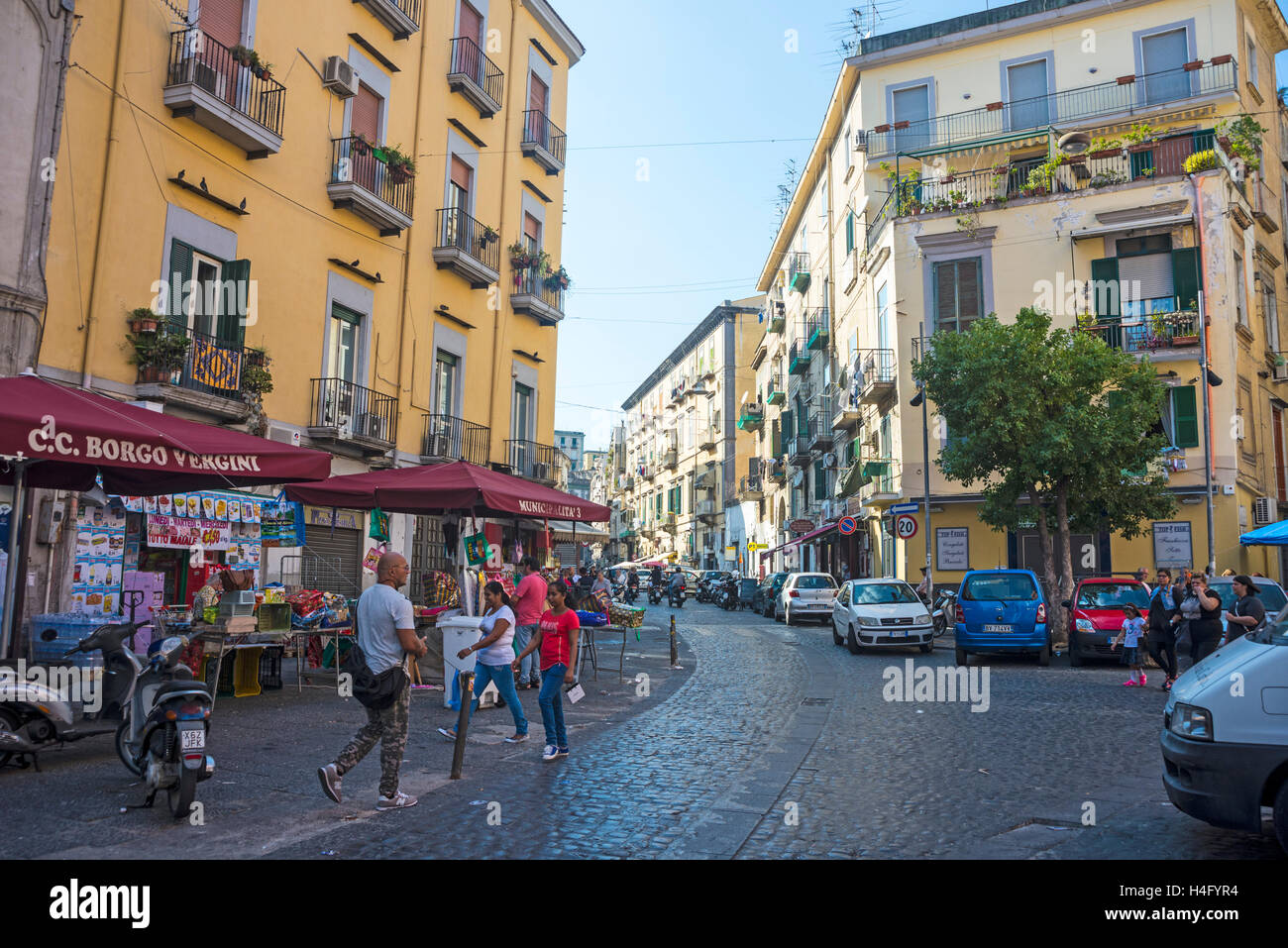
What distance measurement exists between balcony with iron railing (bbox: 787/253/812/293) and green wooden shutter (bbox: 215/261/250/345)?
32040mm

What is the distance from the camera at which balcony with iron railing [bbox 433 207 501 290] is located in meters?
20.7

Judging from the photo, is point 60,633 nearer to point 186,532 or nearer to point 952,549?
point 186,532

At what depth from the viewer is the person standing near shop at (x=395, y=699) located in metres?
6.45

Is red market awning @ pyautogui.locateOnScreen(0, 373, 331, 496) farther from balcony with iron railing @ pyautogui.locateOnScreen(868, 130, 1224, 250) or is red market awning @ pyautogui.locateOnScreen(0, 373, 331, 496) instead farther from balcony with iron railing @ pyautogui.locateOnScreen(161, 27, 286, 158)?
balcony with iron railing @ pyautogui.locateOnScreen(868, 130, 1224, 250)

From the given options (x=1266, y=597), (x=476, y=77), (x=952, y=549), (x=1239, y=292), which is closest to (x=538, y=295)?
(x=476, y=77)

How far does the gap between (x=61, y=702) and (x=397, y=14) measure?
1586 centimetres

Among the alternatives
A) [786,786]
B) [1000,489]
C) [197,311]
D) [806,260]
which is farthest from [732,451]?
[786,786]

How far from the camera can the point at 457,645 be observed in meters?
11.3

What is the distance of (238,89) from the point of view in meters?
15.1

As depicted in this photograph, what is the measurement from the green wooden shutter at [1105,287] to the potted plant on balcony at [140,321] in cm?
2494

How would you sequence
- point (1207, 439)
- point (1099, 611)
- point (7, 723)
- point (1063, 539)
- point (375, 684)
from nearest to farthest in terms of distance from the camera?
point (375, 684) < point (7, 723) < point (1099, 611) < point (1063, 539) < point (1207, 439)

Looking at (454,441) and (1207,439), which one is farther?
(1207,439)
